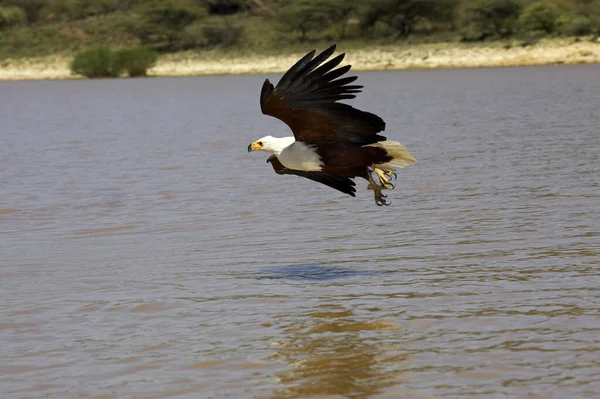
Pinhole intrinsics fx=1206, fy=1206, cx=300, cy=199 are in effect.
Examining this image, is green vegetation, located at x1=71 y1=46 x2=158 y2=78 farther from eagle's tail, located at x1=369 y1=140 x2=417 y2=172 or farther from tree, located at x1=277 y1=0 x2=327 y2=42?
eagle's tail, located at x1=369 y1=140 x2=417 y2=172

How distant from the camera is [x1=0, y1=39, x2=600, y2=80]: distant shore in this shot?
171ft

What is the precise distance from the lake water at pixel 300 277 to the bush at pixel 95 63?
4283 centimetres

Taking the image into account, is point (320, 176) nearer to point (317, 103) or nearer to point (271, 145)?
point (271, 145)

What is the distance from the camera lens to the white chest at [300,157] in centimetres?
872

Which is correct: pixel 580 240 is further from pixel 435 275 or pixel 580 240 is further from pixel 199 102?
pixel 199 102

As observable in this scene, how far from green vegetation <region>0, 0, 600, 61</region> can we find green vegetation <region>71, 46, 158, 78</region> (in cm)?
437

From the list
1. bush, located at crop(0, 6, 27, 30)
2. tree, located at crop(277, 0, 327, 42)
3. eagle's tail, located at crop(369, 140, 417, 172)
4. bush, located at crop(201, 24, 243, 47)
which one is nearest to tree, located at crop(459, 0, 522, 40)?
tree, located at crop(277, 0, 327, 42)

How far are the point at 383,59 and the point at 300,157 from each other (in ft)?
158

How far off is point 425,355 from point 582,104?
70.4 feet

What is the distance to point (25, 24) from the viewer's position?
7850 centimetres

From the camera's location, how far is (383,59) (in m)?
56.2

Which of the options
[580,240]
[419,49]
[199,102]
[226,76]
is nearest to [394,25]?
[419,49]

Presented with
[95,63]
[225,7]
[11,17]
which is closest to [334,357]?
[95,63]

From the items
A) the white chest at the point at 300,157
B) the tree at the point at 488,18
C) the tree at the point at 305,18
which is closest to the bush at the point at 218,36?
the tree at the point at 305,18
